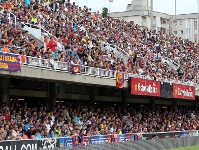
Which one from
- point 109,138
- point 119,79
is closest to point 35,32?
point 119,79

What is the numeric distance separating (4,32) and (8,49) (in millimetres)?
1285

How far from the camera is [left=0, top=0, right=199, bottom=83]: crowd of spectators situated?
2248 cm

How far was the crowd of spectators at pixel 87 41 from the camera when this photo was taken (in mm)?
22484

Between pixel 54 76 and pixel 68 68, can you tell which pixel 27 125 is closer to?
pixel 54 76

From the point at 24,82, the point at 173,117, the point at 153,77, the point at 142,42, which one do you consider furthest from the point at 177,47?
the point at 24,82

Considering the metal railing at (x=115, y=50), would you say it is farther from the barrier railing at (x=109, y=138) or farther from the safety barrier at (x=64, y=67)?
the barrier railing at (x=109, y=138)

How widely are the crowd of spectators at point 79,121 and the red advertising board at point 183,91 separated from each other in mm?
1795

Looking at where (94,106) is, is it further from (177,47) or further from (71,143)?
(177,47)

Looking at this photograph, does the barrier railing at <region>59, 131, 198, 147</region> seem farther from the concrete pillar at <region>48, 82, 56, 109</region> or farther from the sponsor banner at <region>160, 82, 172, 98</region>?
the concrete pillar at <region>48, 82, 56, 109</region>

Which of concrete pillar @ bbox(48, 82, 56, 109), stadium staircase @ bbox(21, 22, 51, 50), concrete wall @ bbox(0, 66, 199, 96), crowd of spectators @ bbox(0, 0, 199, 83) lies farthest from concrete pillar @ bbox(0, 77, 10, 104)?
concrete pillar @ bbox(48, 82, 56, 109)

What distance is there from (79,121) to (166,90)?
379 inches

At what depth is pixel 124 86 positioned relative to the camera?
2827 centimetres

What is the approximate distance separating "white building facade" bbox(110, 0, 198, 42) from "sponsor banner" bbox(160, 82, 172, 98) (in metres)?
45.9

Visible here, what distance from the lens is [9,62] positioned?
63.9 ft
